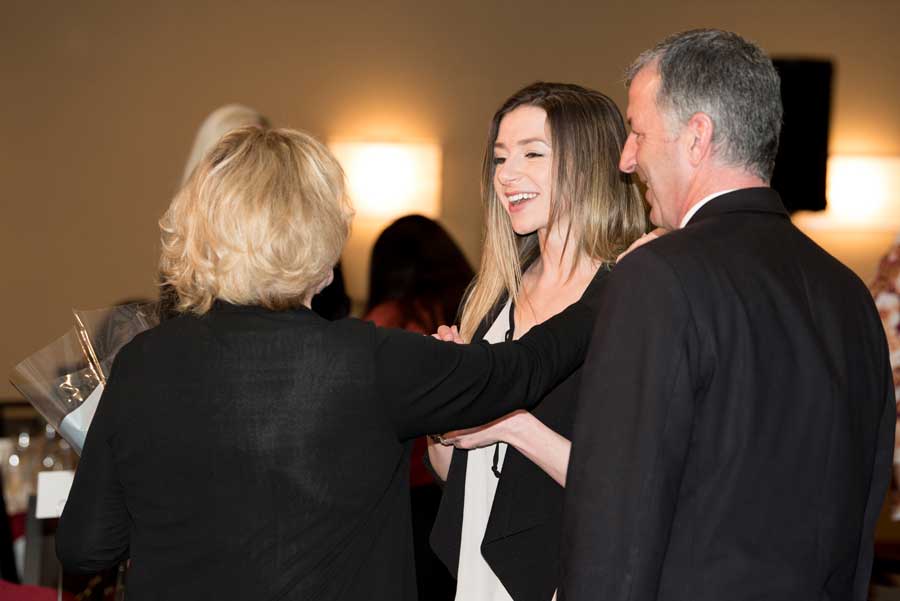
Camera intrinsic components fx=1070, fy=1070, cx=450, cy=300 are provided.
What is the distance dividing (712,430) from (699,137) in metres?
0.43

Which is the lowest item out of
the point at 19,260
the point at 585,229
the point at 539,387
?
the point at 19,260

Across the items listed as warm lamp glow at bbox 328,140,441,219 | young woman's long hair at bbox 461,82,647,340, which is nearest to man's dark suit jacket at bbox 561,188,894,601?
young woman's long hair at bbox 461,82,647,340

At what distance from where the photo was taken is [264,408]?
1.48 meters

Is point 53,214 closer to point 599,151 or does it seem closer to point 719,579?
point 599,151

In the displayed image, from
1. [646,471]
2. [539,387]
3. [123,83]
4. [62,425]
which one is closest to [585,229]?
[539,387]

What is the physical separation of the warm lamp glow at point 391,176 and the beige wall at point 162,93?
0.10m

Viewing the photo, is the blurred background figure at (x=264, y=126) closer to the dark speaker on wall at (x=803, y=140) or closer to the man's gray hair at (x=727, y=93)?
the man's gray hair at (x=727, y=93)

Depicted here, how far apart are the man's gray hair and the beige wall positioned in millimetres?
4391

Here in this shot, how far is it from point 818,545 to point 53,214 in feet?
17.0

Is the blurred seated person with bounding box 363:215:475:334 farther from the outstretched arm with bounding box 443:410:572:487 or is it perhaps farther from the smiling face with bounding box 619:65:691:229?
the smiling face with bounding box 619:65:691:229

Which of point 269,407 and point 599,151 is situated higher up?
point 599,151

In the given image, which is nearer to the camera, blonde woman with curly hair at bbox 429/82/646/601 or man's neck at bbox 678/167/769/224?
man's neck at bbox 678/167/769/224

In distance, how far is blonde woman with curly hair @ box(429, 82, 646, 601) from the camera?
2.01 m

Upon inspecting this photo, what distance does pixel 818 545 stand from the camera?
147cm
